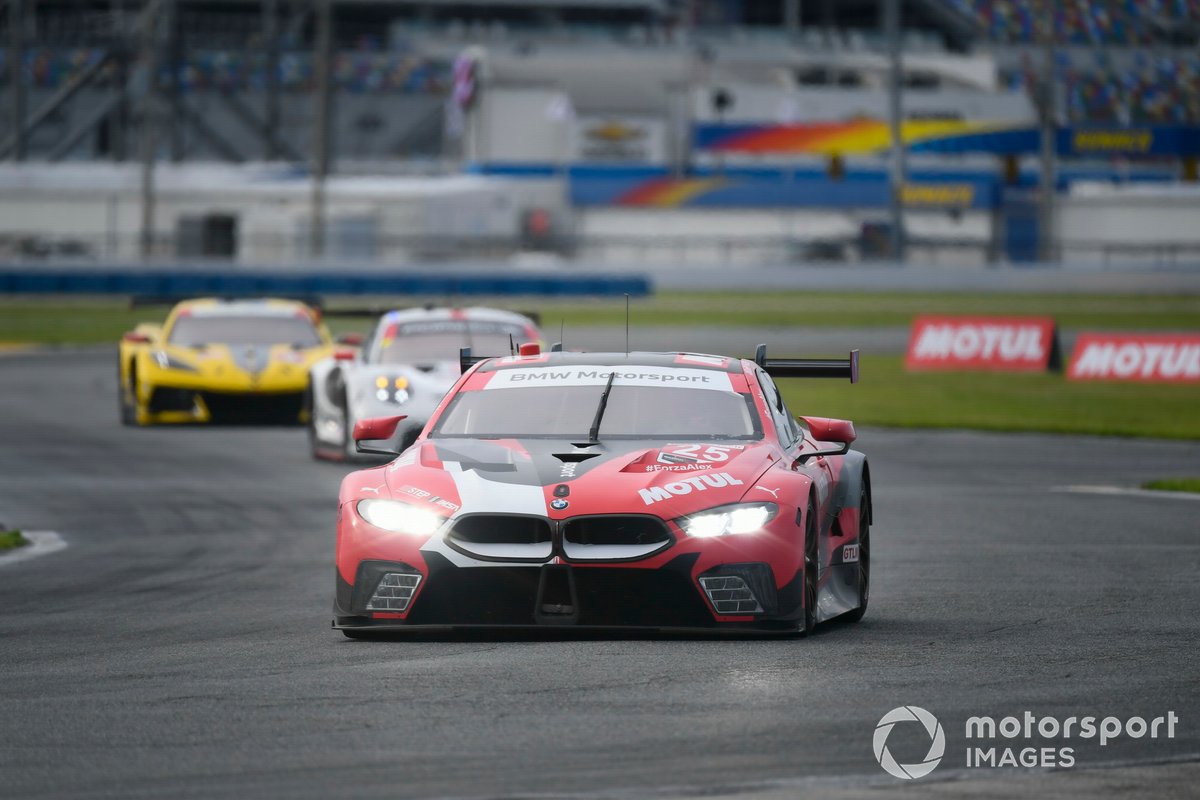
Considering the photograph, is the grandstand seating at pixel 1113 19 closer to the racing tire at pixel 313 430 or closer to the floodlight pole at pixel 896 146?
the floodlight pole at pixel 896 146

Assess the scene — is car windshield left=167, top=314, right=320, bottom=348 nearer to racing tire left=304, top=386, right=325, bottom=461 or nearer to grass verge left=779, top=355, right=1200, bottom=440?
racing tire left=304, top=386, right=325, bottom=461

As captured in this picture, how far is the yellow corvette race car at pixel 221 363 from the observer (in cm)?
2120

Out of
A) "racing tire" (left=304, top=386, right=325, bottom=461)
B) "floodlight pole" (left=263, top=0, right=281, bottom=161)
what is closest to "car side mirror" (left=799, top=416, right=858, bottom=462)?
"racing tire" (left=304, top=386, right=325, bottom=461)

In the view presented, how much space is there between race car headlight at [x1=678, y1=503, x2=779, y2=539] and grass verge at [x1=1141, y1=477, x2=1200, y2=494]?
28.5 ft

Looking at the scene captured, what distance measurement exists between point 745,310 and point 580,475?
41.4m

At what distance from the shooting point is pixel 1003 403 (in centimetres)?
2577

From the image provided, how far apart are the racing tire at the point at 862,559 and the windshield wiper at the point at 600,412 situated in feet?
4.19

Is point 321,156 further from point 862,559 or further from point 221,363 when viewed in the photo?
point 862,559

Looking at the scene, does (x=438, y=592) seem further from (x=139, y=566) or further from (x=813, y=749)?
(x=139, y=566)

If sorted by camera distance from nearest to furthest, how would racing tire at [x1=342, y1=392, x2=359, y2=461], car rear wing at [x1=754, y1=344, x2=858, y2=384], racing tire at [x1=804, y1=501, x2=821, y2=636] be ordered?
1. racing tire at [x1=804, y1=501, x2=821, y2=636]
2. car rear wing at [x1=754, y1=344, x2=858, y2=384]
3. racing tire at [x1=342, y1=392, x2=359, y2=461]

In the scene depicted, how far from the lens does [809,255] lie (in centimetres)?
6550

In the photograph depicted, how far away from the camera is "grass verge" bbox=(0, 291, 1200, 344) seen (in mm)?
43000

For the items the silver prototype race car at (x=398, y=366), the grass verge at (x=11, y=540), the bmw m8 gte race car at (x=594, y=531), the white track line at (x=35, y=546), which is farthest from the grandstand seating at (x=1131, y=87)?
the bmw m8 gte race car at (x=594, y=531)

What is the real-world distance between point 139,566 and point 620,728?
5894 mm
